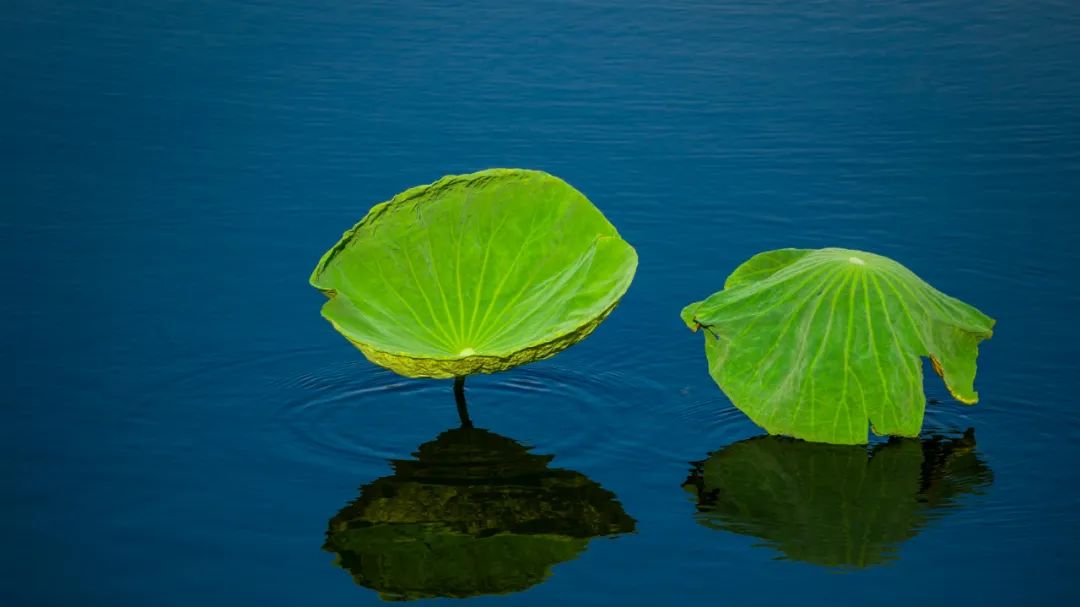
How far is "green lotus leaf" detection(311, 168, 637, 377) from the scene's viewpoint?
4.55 metres

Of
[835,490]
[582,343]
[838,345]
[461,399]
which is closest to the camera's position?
[835,490]

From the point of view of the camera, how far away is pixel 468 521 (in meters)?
4.09

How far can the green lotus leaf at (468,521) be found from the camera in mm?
3861

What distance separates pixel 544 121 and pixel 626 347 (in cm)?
201

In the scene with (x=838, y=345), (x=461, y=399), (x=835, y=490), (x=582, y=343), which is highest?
(x=582, y=343)

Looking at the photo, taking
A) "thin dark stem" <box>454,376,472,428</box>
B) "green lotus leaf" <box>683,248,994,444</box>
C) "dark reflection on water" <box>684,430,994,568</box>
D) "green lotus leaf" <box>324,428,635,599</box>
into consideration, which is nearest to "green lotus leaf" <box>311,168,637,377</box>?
"thin dark stem" <box>454,376,472,428</box>

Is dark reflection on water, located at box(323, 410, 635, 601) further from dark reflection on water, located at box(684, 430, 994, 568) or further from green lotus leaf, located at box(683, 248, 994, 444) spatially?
green lotus leaf, located at box(683, 248, 994, 444)

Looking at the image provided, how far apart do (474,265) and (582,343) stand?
0.54m

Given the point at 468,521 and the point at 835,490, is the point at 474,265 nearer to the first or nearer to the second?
the point at 468,521

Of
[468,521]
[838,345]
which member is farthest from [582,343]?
[468,521]

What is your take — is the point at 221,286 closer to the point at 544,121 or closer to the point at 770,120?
the point at 544,121

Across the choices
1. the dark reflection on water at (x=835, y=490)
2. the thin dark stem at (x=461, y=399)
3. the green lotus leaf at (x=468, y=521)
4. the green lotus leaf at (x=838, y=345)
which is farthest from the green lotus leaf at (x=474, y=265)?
the dark reflection on water at (x=835, y=490)

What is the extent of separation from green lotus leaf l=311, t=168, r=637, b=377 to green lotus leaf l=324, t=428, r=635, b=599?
0.93 ft

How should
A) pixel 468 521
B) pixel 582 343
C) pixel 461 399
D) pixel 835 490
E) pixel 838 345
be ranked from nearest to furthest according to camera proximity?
pixel 468 521 < pixel 835 490 < pixel 838 345 < pixel 461 399 < pixel 582 343
